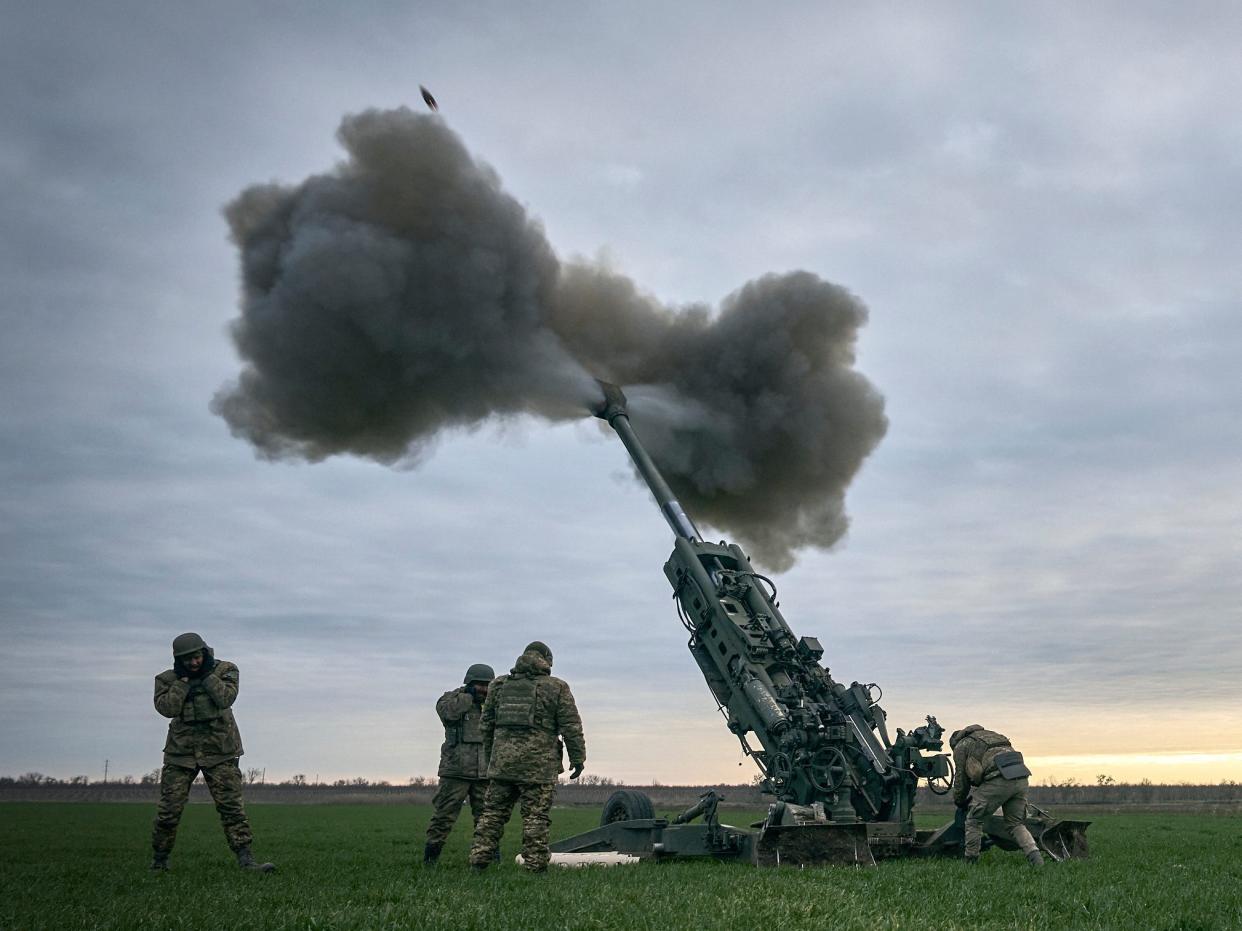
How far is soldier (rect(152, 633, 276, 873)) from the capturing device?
10578mm

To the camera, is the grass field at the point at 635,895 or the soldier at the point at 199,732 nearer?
the grass field at the point at 635,895

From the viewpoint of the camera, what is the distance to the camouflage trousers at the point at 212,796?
33.8 feet

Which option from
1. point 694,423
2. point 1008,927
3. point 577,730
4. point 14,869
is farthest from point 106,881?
point 694,423

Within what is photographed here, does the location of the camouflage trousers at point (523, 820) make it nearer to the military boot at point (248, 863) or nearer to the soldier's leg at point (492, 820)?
the soldier's leg at point (492, 820)

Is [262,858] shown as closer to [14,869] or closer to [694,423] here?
[14,869]

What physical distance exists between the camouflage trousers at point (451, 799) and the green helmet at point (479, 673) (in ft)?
3.75

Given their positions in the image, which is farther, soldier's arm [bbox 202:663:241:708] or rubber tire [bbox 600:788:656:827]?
rubber tire [bbox 600:788:656:827]

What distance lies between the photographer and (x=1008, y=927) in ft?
20.8

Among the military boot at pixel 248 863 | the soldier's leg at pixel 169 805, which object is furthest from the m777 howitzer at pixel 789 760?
the soldier's leg at pixel 169 805

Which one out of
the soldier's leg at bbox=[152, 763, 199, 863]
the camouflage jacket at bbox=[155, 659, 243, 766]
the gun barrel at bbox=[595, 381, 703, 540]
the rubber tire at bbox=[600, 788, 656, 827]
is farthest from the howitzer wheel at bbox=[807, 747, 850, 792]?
the soldier's leg at bbox=[152, 763, 199, 863]

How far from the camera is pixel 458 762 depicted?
38.6ft

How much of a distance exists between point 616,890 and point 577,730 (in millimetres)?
2536

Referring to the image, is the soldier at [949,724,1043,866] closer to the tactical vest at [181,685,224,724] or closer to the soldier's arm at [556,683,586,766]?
the soldier's arm at [556,683,586,766]

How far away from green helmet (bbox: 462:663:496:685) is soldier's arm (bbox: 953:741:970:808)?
5183 millimetres
